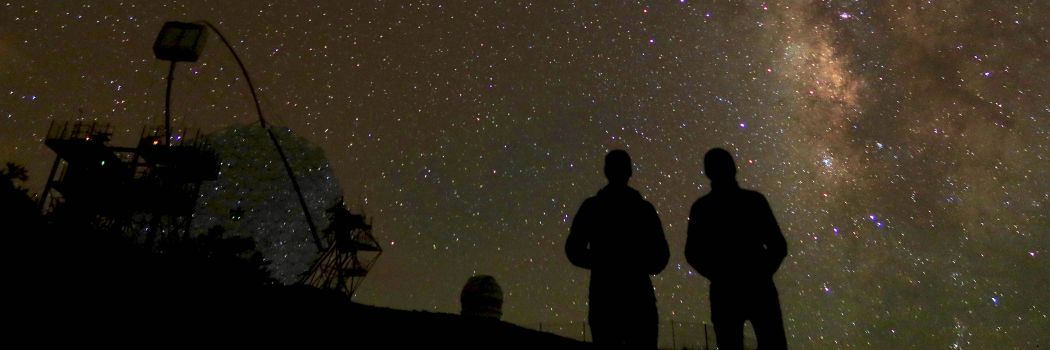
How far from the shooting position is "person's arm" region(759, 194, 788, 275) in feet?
12.6

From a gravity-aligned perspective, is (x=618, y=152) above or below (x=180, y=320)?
above

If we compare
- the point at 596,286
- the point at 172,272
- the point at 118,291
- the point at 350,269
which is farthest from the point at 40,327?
the point at 350,269

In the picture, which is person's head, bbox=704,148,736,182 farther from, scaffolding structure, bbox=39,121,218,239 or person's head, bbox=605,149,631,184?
scaffolding structure, bbox=39,121,218,239

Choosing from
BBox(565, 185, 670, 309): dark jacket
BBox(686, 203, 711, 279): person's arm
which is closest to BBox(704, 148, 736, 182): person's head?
BBox(686, 203, 711, 279): person's arm

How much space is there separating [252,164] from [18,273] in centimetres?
5193

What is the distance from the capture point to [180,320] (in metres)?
4.11

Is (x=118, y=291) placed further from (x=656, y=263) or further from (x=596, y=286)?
(x=656, y=263)

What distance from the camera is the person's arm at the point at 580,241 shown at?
3.89 m

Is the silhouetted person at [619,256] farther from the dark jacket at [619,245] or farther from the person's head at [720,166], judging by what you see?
the person's head at [720,166]

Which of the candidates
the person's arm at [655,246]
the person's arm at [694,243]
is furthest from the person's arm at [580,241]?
the person's arm at [694,243]

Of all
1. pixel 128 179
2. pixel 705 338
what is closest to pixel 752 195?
pixel 705 338

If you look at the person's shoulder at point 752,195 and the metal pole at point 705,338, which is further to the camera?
the metal pole at point 705,338

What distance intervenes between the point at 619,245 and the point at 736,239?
79 cm

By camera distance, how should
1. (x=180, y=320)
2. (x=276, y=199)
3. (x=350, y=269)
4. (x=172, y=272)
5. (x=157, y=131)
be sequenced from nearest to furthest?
(x=180, y=320) → (x=172, y=272) → (x=157, y=131) → (x=350, y=269) → (x=276, y=199)
